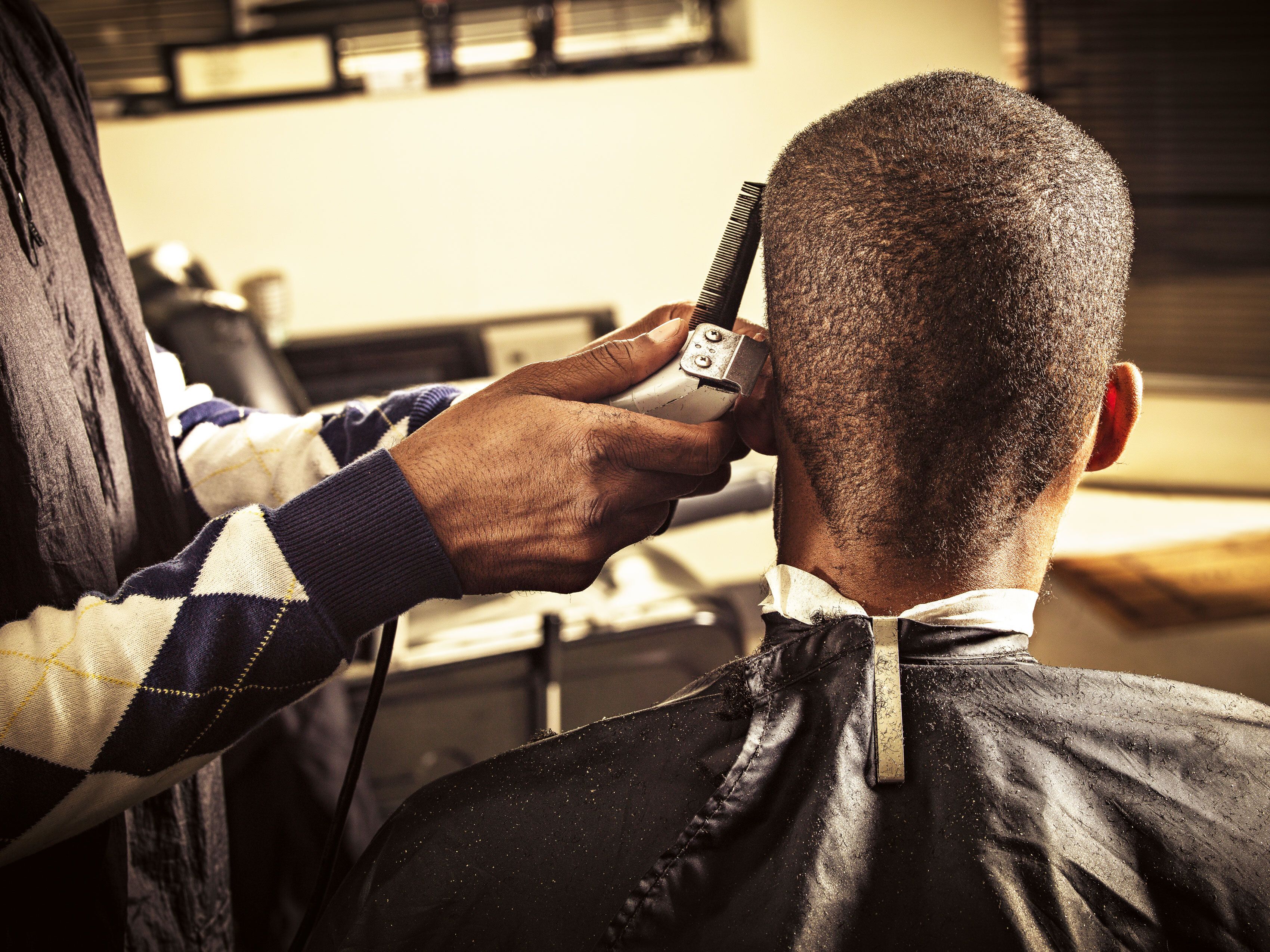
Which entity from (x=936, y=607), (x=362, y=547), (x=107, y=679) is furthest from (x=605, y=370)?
(x=107, y=679)

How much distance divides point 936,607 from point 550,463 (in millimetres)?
423

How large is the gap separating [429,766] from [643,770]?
1418 mm

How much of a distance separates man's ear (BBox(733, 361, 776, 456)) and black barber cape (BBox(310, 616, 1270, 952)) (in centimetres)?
20

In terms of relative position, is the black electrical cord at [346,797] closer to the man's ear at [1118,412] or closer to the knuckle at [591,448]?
the knuckle at [591,448]

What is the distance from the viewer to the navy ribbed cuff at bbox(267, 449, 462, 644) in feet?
2.61

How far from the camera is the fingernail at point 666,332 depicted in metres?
0.88

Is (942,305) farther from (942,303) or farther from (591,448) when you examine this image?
(591,448)

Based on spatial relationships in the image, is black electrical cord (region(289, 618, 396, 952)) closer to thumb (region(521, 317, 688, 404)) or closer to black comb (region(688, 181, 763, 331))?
thumb (region(521, 317, 688, 404))

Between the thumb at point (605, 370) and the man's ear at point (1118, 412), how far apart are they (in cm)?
46

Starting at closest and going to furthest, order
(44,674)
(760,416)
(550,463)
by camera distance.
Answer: (44,674) → (550,463) → (760,416)

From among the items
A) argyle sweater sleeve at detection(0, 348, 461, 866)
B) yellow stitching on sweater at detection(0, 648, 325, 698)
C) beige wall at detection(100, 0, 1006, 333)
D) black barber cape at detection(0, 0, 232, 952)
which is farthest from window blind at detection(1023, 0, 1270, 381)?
yellow stitching on sweater at detection(0, 648, 325, 698)

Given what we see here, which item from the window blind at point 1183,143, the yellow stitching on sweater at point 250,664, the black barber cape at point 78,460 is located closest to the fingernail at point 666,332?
the yellow stitching on sweater at point 250,664

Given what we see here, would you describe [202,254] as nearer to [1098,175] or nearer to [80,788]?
[80,788]

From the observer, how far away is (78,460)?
92 cm
